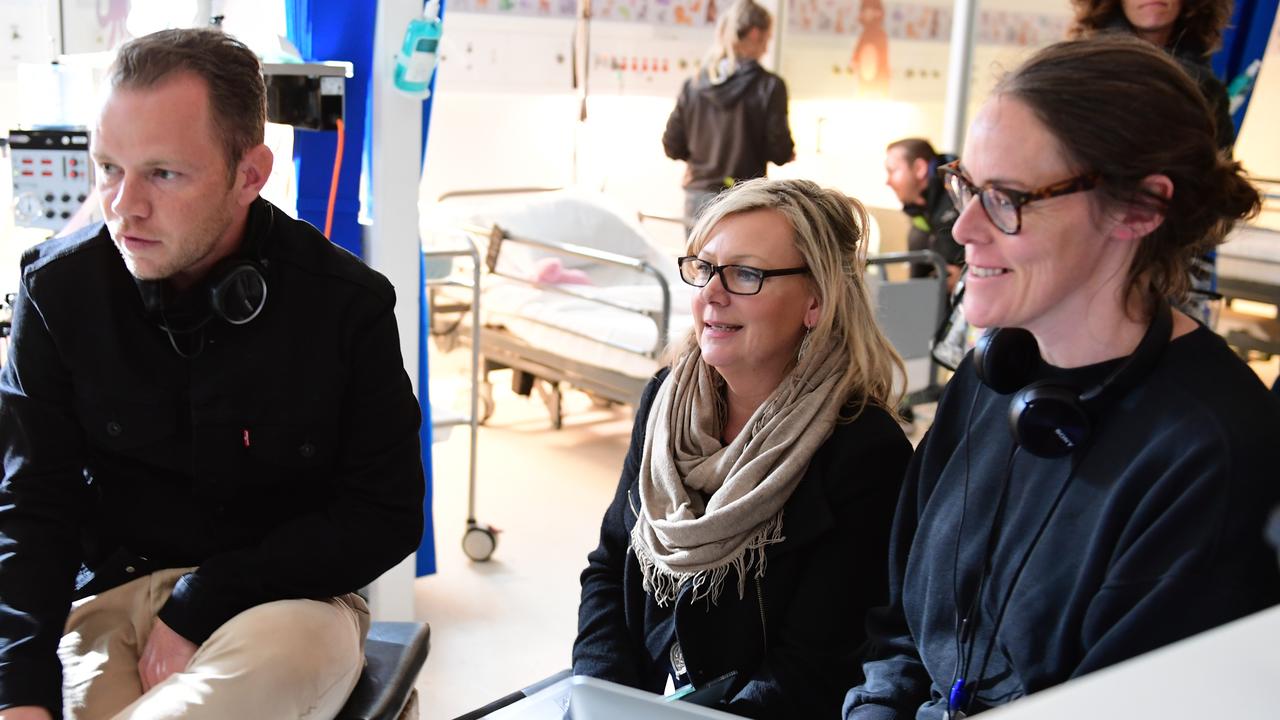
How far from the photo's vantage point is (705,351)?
1.79 metres

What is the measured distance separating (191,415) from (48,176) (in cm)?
107

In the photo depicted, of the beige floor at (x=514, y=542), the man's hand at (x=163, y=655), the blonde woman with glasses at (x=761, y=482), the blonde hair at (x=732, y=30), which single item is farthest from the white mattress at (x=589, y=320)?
the man's hand at (x=163, y=655)

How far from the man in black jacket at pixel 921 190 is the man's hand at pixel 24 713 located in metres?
4.02

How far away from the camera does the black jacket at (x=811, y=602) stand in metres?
1.64

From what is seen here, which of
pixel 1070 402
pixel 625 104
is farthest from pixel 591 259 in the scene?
pixel 1070 402

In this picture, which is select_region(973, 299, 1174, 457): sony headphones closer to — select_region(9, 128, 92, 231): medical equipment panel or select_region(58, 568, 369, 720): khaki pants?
select_region(58, 568, 369, 720): khaki pants

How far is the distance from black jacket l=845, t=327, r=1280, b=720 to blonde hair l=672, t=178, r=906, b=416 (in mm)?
256

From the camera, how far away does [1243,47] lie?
4.34m

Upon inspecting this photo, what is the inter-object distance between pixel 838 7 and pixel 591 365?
3.96 metres

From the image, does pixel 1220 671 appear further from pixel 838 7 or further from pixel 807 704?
pixel 838 7

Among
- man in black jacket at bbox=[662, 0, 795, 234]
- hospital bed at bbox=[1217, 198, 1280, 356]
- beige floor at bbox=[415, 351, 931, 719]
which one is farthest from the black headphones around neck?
hospital bed at bbox=[1217, 198, 1280, 356]

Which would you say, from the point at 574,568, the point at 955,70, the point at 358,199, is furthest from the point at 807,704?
the point at 955,70

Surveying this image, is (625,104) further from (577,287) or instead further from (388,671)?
(388,671)

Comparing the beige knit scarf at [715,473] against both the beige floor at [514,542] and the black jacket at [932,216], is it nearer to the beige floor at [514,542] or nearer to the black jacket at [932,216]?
the beige floor at [514,542]
